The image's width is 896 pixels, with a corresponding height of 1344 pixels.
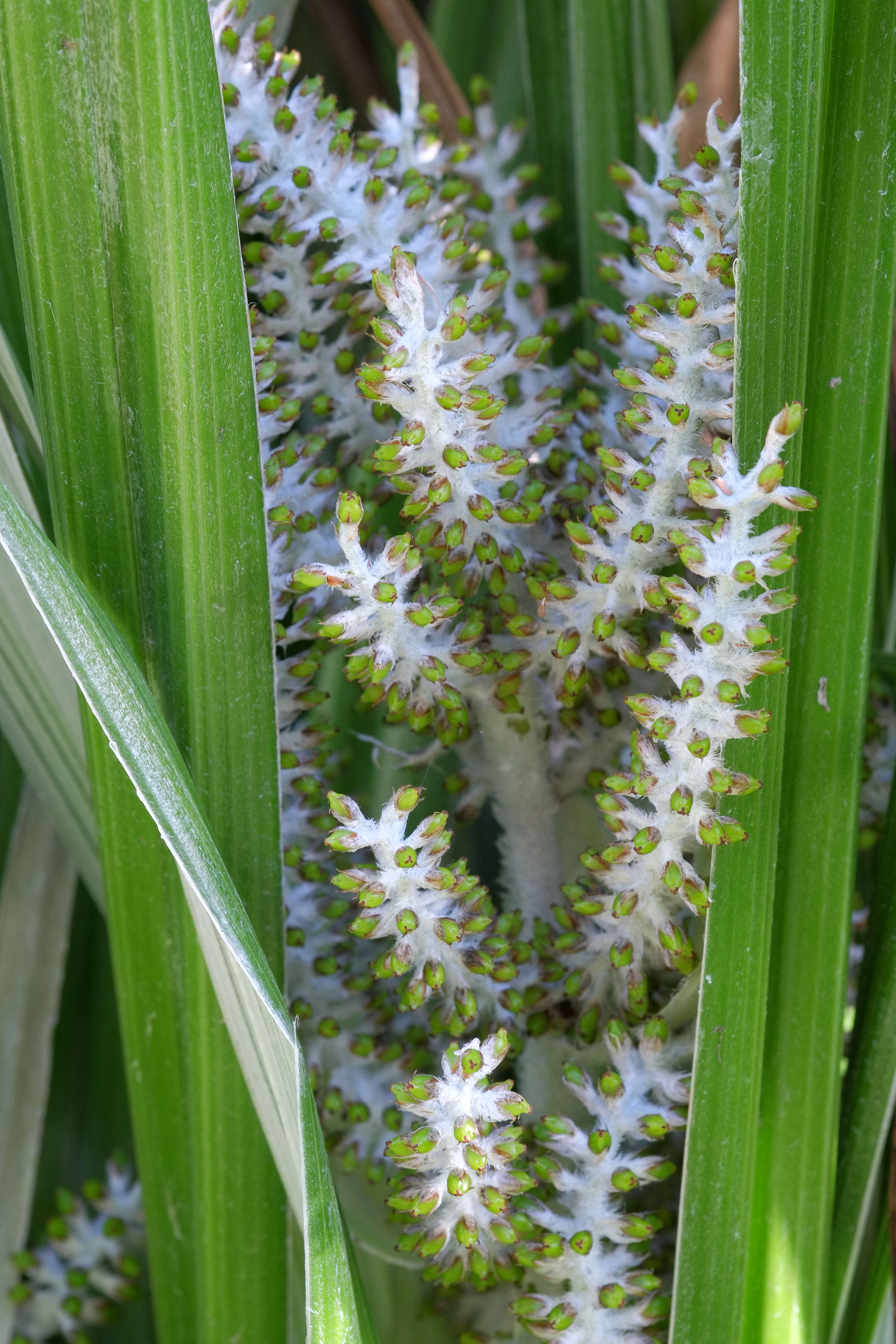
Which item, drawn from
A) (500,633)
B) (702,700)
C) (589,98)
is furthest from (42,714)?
(589,98)

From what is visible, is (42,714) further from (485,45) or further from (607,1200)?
(485,45)

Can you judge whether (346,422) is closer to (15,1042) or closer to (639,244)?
(639,244)

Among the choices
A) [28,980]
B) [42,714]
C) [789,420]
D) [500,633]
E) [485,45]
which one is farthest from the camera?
[485,45]

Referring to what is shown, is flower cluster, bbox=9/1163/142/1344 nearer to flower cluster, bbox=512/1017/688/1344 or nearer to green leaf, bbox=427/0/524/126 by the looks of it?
flower cluster, bbox=512/1017/688/1344

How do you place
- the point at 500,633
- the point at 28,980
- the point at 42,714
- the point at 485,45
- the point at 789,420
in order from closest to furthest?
the point at 789,420
the point at 500,633
the point at 42,714
the point at 28,980
the point at 485,45

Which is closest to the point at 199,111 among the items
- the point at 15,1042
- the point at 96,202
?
the point at 96,202

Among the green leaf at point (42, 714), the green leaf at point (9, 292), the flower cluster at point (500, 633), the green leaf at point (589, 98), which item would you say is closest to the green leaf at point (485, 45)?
the green leaf at point (589, 98)

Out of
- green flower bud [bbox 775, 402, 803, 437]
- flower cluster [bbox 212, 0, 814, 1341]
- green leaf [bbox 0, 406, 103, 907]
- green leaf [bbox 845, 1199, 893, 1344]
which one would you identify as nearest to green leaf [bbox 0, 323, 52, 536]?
green leaf [bbox 0, 406, 103, 907]
